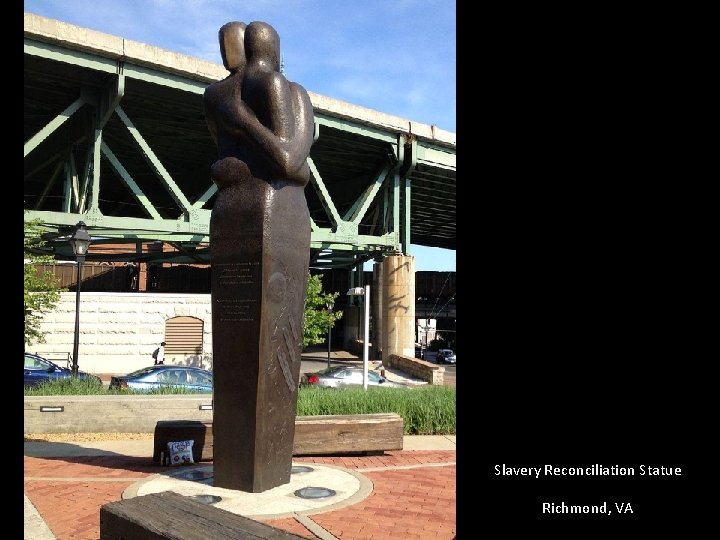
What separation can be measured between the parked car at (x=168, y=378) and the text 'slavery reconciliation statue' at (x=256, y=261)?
852 cm

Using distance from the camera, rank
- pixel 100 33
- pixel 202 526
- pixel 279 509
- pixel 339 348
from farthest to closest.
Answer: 1. pixel 339 348
2. pixel 100 33
3. pixel 279 509
4. pixel 202 526

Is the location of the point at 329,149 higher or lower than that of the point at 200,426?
higher

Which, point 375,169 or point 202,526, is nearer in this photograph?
point 202,526

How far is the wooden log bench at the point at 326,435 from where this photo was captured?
8023 mm

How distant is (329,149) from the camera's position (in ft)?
96.8

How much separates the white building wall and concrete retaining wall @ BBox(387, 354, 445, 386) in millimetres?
8498

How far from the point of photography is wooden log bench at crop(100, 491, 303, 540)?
11.7 ft

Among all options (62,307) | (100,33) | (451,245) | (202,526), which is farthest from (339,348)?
(202,526)

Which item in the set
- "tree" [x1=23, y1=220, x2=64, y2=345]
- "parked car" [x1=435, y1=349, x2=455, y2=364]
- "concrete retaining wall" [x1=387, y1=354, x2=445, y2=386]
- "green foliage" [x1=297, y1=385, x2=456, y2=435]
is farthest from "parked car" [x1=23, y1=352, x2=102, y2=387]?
"parked car" [x1=435, y1=349, x2=455, y2=364]

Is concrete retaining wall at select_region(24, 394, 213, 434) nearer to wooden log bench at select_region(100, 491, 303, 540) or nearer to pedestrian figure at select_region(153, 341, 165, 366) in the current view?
wooden log bench at select_region(100, 491, 303, 540)

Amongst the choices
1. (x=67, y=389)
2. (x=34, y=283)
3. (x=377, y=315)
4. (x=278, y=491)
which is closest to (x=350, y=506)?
(x=278, y=491)

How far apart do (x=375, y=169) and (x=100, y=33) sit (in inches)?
585

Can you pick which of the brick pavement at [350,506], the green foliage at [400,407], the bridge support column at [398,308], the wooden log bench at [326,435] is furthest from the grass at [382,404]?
the bridge support column at [398,308]
